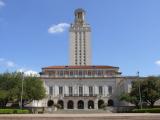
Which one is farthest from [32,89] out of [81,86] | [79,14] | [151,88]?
[79,14]

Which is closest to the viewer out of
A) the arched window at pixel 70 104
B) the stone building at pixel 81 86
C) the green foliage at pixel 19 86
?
the green foliage at pixel 19 86

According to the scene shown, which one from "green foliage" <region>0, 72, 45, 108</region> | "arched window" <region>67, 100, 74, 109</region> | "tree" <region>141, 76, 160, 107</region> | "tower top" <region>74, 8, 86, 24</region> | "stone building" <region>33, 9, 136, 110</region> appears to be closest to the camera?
"green foliage" <region>0, 72, 45, 108</region>

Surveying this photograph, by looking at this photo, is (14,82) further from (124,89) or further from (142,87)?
(124,89)

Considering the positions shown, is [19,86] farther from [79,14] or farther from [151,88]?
[79,14]

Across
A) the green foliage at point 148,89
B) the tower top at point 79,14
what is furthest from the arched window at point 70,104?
the tower top at point 79,14

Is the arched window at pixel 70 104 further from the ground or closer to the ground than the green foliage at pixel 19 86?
closer to the ground

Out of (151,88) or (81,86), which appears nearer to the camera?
(151,88)

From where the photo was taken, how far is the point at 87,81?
380 feet

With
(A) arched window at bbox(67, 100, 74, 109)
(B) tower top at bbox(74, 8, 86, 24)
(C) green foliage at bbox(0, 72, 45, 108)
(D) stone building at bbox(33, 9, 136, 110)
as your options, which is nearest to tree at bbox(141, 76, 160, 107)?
(C) green foliage at bbox(0, 72, 45, 108)

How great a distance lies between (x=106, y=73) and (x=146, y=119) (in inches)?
3496

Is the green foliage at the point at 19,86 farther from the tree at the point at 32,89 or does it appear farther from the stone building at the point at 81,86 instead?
the stone building at the point at 81,86

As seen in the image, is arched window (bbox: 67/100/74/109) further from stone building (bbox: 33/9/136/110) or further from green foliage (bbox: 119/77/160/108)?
green foliage (bbox: 119/77/160/108)

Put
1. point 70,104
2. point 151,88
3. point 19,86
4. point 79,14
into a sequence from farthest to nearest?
point 79,14 → point 70,104 → point 151,88 → point 19,86

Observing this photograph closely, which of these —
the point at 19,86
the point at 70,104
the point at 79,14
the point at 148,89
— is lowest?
the point at 70,104
